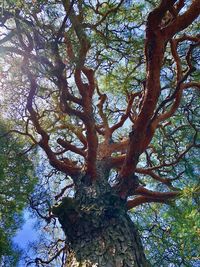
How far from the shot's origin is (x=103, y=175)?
330 cm

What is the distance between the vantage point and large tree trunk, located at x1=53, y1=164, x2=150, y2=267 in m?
2.20

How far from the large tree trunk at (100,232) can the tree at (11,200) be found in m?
0.51

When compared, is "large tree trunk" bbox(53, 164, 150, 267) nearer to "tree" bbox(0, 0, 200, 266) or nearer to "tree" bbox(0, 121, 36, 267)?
"tree" bbox(0, 0, 200, 266)

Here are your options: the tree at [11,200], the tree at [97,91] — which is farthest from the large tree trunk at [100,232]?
the tree at [11,200]

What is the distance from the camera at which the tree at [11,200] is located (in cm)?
287

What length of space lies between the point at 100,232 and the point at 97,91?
235 centimetres

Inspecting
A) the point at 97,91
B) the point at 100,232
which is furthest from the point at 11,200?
the point at 97,91

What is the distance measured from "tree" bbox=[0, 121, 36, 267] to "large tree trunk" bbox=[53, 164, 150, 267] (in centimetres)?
51

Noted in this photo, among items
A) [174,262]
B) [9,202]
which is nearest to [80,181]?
[9,202]

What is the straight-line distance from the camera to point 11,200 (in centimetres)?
296

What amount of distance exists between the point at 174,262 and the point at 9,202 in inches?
61.7

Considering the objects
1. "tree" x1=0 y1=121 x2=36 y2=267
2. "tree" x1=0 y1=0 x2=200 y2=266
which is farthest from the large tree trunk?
"tree" x1=0 y1=121 x2=36 y2=267

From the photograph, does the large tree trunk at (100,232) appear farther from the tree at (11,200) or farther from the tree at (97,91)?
the tree at (11,200)

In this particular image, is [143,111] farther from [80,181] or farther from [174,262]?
[174,262]
